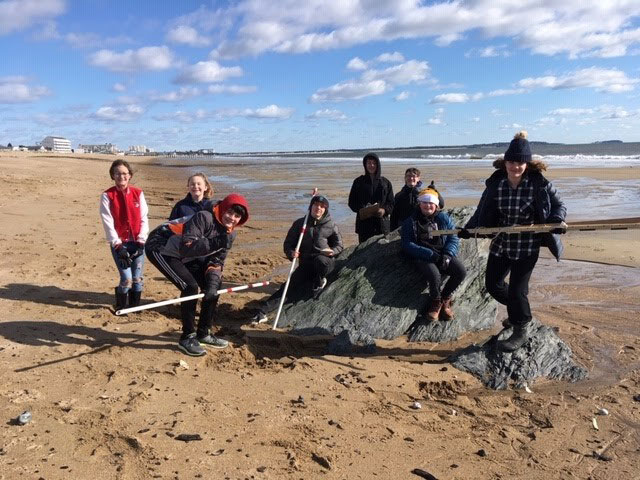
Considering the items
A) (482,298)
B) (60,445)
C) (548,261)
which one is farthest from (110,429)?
(548,261)

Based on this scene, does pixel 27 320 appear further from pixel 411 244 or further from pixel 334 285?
pixel 411 244

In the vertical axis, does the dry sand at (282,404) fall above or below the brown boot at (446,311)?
below

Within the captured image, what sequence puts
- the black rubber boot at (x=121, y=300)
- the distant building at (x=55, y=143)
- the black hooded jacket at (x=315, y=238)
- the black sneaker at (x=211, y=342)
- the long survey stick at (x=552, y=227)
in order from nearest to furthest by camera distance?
the long survey stick at (x=552, y=227) < the black sneaker at (x=211, y=342) < the black rubber boot at (x=121, y=300) < the black hooded jacket at (x=315, y=238) < the distant building at (x=55, y=143)

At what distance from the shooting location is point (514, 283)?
4809 millimetres

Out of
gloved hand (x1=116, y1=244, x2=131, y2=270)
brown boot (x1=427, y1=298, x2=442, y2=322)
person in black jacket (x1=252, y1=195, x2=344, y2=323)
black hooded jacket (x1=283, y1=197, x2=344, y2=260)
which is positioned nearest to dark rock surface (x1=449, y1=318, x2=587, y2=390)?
brown boot (x1=427, y1=298, x2=442, y2=322)

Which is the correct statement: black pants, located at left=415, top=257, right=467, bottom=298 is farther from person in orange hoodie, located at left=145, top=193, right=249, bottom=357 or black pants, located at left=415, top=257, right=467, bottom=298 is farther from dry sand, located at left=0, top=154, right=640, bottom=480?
person in orange hoodie, located at left=145, top=193, right=249, bottom=357

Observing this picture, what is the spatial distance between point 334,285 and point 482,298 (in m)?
1.88

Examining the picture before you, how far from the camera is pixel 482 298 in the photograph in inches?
255

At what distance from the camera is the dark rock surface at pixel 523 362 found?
16.1ft

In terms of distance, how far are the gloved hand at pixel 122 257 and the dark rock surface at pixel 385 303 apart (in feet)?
6.65

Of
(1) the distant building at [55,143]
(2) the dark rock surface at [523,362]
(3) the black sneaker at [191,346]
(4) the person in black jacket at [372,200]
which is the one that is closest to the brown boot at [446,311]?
(2) the dark rock surface at [523,362]

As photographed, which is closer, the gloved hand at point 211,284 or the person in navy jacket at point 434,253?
the gloved hand at point 211,284

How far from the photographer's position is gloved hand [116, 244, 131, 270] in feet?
20.4

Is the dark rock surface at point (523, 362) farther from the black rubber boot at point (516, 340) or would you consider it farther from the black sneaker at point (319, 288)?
the black sneaker at point (319, 288)
